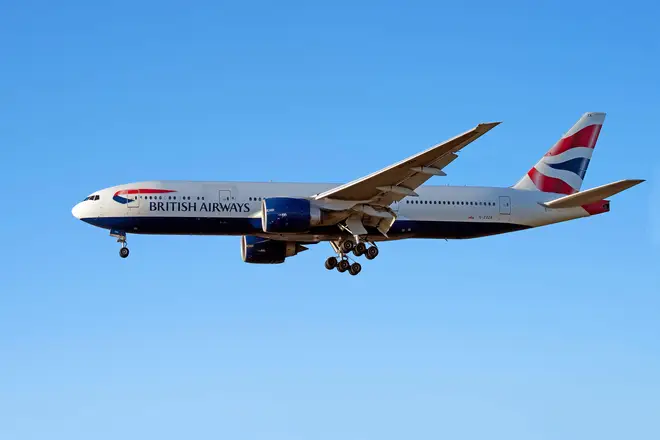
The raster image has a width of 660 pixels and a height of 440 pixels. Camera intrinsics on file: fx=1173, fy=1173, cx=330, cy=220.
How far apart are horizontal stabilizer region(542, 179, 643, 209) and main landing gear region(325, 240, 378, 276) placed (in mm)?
9450

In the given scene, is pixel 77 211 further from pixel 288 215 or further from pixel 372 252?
pixel 372 252

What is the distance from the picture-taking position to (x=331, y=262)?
5850 cm

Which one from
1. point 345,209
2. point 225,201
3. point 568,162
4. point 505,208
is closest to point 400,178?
point 345,209

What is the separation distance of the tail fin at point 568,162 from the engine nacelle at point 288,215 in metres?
12.9

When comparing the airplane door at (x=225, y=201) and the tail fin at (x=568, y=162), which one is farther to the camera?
the tail fin at (x=568, y=162)

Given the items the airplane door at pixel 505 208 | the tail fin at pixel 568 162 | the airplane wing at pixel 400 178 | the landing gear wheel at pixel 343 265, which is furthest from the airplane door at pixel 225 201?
the tail fin at pixel 568 162

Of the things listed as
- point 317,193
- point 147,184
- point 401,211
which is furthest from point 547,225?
point 147,184

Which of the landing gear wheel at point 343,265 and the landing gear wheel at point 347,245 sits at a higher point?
the landing gear wheel at point 347,245

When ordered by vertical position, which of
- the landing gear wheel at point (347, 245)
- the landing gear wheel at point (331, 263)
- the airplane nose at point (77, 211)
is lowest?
the landing gear wheel at point (331, 263)

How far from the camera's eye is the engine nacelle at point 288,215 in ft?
175

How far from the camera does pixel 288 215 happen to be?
53406mm

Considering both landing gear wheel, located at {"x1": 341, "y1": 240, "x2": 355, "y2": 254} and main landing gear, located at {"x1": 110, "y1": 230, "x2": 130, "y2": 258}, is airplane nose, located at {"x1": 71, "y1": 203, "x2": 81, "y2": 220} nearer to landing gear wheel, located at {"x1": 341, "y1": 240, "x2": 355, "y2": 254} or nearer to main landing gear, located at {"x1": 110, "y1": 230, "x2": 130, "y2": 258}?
main landing gear, located at {"x1": 110, "y1": 230, "x2": 130, "y2": 258}

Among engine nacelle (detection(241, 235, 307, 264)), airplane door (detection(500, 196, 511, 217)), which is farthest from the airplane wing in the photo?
airplane door (detection(500, 196, 511, 217))

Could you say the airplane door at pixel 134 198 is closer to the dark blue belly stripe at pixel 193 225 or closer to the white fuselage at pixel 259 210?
the white fuselage at pixel 259 210
